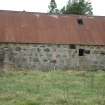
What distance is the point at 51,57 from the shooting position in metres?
25.6

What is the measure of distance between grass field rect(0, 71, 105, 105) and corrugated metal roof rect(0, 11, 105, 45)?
7.33 meters

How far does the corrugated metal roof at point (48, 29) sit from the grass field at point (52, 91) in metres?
7.33

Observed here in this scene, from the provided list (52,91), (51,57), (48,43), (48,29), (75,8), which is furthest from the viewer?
(75,8)

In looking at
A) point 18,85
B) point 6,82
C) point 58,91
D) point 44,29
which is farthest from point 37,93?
point 44,29

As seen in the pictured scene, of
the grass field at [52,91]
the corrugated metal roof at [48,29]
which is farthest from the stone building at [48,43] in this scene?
the grass field at [52,91]

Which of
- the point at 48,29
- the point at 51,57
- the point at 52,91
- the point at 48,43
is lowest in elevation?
the point at 52,91

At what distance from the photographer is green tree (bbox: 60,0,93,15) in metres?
41.5

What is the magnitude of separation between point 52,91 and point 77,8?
28.9 meters

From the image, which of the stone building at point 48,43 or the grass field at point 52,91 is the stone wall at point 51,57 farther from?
the grass field at point 52,91

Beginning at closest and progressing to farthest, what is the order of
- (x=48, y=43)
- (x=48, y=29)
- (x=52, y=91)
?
(x=52, y=91) → (x=48, y=43) → (x=48, y=29)

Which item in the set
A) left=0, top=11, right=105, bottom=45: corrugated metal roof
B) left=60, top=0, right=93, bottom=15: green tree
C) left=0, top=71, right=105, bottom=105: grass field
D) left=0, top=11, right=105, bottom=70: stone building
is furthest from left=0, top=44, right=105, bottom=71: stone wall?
left=60, top=0, right=93, bottom=15: green tree

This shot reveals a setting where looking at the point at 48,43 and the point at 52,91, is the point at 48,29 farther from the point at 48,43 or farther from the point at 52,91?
the point at 52,91

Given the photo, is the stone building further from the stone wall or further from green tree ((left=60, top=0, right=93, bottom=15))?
green tree ((left=60, top=0, right=93, bottom=15))

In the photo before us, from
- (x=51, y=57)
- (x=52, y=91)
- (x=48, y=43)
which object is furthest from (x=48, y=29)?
(x=52, y=91)
